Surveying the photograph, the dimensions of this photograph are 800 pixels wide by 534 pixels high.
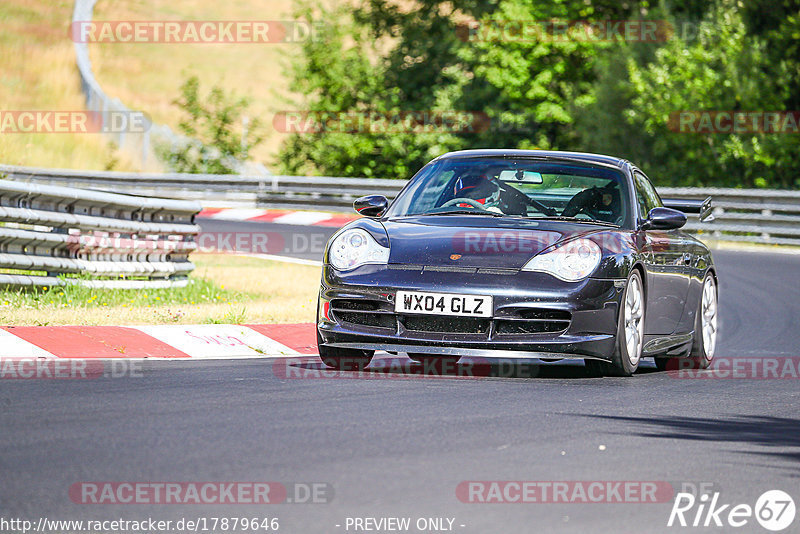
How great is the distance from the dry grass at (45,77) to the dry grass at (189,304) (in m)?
25.3

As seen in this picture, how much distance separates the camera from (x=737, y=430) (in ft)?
22.2

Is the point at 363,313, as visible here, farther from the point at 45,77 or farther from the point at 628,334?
the point at 45,77

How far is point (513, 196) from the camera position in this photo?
9.58m

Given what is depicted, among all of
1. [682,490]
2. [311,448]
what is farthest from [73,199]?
[682,490]

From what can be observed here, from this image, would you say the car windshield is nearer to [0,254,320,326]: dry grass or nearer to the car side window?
the car side window

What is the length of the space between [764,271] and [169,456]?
14763 mm

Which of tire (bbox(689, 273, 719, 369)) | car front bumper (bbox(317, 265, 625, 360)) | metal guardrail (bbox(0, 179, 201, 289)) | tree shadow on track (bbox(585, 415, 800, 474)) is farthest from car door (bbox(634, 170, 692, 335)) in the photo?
metal guardrail (bbox(0, 179, 201, 289))

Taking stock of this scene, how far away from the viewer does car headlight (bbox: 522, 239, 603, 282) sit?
8469 millimetres

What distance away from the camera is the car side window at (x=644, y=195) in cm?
994

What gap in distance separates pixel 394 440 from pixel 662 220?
3995 mm

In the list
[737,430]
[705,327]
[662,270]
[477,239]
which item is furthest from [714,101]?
[737,430]

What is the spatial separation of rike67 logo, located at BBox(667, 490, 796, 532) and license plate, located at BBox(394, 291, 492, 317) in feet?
10.8

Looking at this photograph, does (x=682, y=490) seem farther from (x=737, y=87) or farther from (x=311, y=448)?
(x=737, y=87)

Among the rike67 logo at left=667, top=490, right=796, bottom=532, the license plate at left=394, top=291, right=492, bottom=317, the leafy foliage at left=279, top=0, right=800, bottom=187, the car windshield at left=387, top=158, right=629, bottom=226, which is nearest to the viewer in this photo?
the rike67 logo at left=667, top=490, right=796, bottom=532
